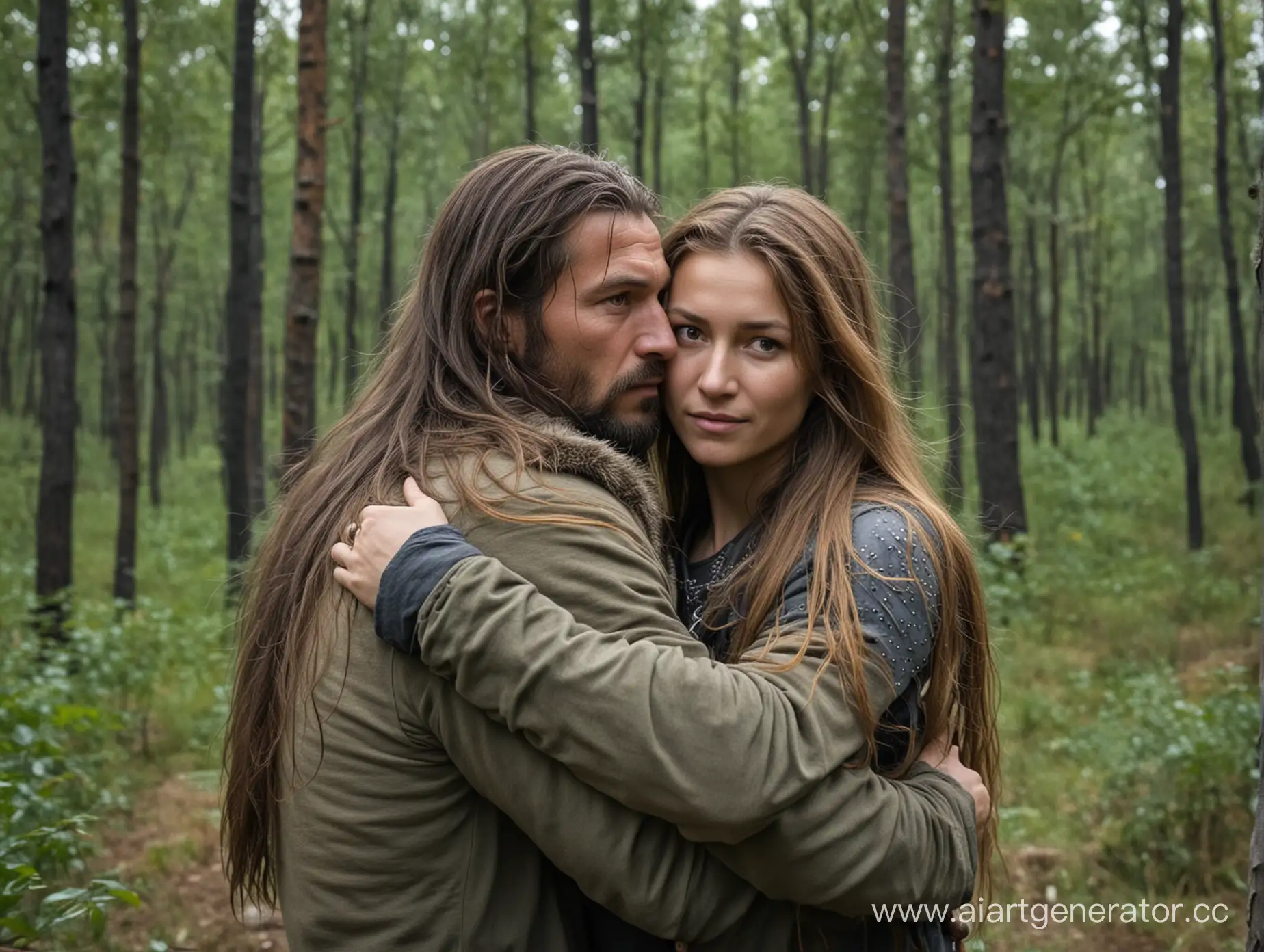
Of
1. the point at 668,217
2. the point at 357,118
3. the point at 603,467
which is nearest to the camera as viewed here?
the point at 603,467

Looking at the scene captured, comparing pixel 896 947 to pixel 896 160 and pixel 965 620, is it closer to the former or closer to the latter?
pixel 965 620

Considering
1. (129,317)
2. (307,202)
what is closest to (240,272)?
(129,317)

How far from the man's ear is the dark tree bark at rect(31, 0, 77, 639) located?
7.55 m

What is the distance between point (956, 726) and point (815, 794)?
2.07ft

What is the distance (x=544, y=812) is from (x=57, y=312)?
9.28 m

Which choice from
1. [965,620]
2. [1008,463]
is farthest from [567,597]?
[1008,463]

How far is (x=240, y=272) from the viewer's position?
12.8 m

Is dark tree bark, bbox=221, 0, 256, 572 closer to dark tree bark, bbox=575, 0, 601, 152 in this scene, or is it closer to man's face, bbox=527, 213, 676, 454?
dark tree bark, bbox=575, 0, 601, 152

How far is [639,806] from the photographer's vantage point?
5.90ft

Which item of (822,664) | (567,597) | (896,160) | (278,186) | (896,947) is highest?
(278,186)

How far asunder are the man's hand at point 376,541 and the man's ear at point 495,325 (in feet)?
1.59

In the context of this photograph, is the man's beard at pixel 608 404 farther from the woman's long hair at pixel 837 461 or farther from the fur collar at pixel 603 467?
the woman's long hair at pixel 837 461

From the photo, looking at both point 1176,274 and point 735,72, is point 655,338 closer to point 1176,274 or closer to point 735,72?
point 1176,274

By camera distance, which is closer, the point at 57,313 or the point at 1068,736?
the point at 1068,736
